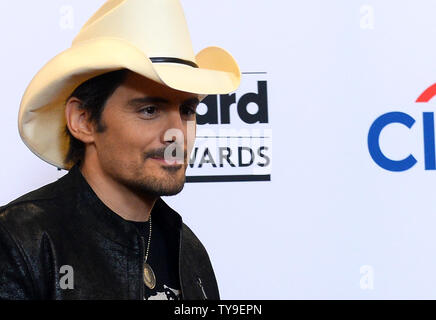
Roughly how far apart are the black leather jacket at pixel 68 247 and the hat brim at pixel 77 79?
0.40 feet

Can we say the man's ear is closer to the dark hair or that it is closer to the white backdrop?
the dark hair

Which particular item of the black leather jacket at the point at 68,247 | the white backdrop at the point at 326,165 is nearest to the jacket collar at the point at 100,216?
the black leather jacket at the point at 68,247

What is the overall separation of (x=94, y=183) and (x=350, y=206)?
0.87 meters

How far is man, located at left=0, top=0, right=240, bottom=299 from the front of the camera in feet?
4.79

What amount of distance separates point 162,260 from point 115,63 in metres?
0.38

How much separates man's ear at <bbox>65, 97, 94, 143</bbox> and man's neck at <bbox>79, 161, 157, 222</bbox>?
6cm

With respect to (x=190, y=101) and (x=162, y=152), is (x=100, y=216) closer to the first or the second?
(x=162, y=152)

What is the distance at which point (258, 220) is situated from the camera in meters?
2.21

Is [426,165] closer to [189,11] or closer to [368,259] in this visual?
[368,259]

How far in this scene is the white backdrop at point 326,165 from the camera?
2199 millimetres

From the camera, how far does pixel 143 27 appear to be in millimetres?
1584

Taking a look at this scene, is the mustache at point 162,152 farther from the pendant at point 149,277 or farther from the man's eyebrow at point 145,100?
the pendant at point 149,277

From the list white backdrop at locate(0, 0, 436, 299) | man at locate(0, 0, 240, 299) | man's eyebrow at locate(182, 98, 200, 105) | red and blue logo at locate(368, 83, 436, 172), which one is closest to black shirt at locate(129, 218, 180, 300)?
man at locate(0, 0, 240, 299)

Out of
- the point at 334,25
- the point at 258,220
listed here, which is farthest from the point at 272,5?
the point at 258,220
